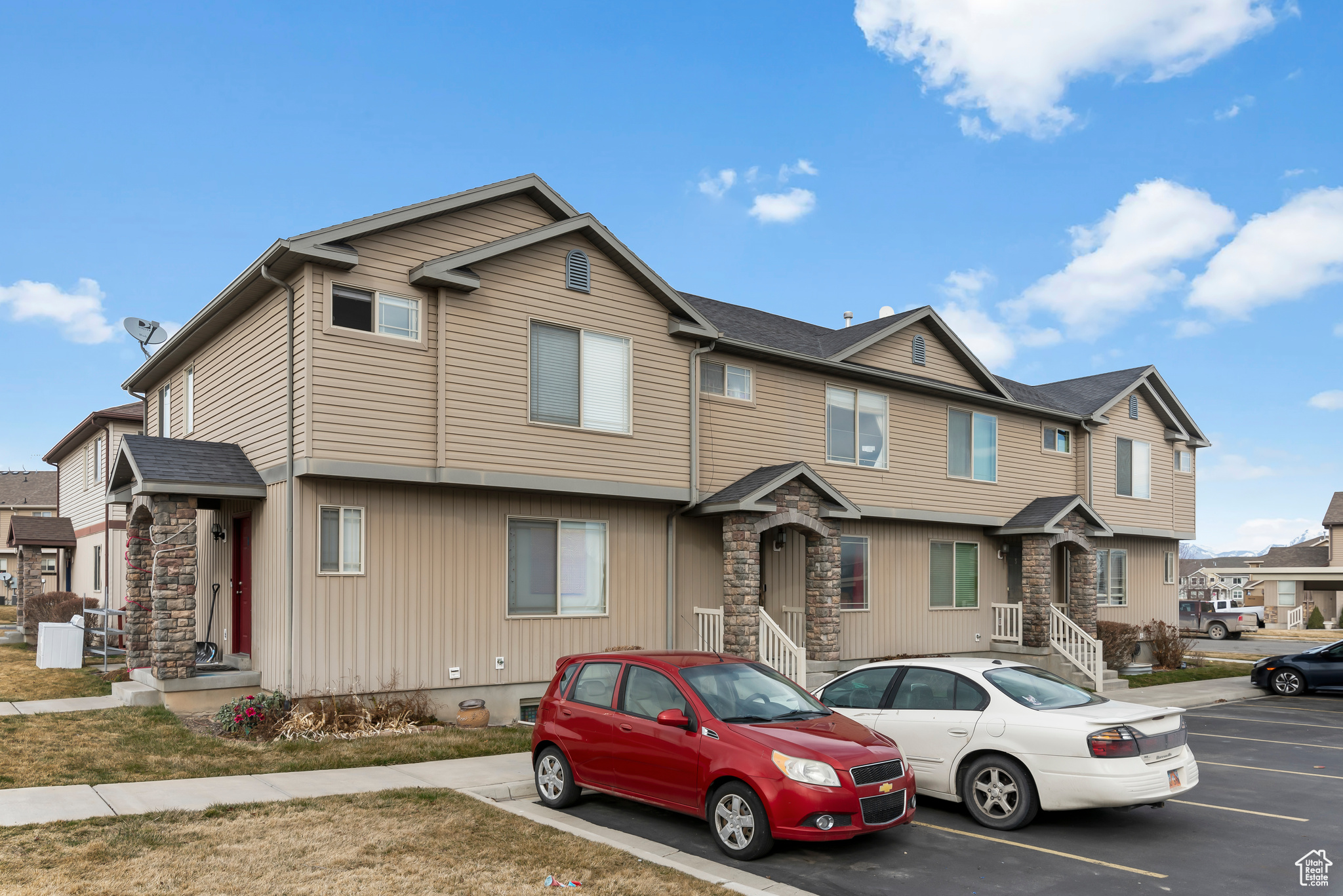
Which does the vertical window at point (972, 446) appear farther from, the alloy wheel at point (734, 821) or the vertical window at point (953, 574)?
the alloy wheel at point (734, 821)

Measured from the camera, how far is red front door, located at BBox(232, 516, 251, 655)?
50.4 feet

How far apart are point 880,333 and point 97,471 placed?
70.3 feet

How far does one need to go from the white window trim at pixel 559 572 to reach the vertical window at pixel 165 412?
341 inches

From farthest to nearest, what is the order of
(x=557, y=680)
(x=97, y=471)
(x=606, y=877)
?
(x=97, y=471) < (x=557, y=680) < (x=606, y=877)

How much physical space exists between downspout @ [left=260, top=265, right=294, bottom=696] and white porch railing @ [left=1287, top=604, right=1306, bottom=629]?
54.4m

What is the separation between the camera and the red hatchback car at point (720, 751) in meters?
7.60

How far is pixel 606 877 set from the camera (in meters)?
7.20

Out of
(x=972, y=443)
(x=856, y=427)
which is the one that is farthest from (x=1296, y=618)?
(x=856, y=427)

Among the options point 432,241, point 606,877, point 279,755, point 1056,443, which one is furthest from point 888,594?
point 606,877

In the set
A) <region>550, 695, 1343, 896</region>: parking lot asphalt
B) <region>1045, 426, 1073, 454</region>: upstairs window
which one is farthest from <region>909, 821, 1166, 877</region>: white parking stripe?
<region>1045, 426, 1073, 454</region>: upstairs window

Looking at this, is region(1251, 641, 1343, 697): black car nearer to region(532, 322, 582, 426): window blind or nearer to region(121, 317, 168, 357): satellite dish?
region(532, 322, 582, 426): window blind

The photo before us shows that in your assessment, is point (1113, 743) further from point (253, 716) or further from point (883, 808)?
point (253, 716)

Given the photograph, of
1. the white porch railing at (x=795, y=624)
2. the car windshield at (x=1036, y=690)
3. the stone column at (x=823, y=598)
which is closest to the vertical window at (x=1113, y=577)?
the white porch railing at (x=795, y=624)

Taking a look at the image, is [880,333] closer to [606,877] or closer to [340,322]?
[340,322]
